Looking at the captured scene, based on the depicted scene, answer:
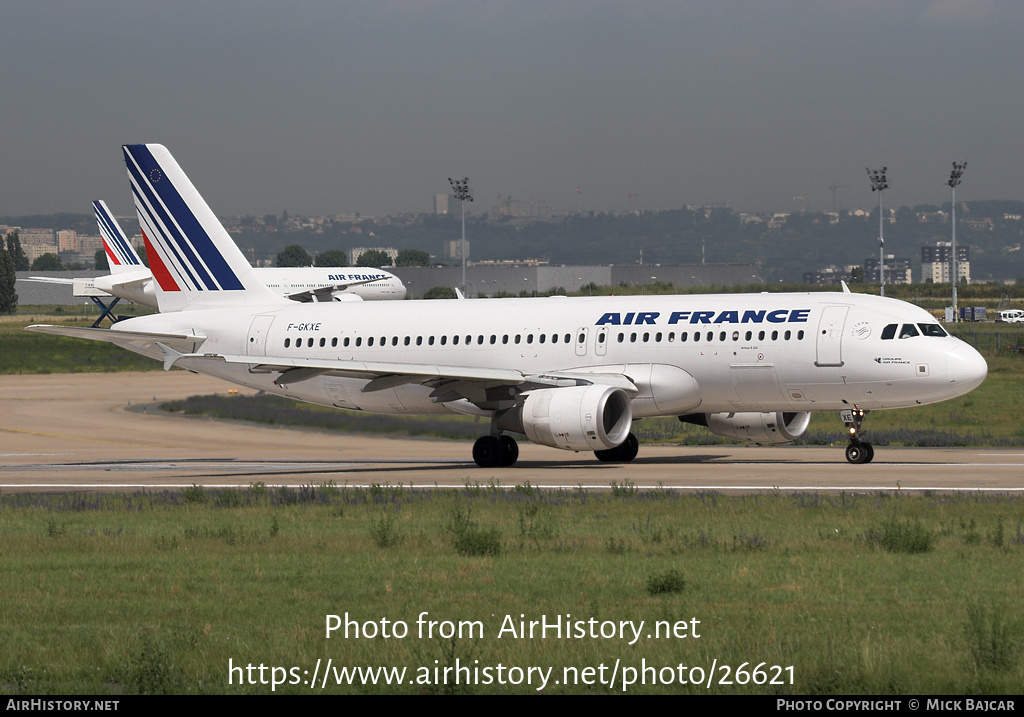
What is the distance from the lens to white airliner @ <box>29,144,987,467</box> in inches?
1297

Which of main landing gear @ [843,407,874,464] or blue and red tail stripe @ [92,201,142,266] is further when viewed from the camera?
blue and red tail stripe @ [92,201,142,266]

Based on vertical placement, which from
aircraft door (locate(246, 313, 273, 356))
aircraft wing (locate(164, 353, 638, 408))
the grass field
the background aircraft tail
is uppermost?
the background aircraft tail

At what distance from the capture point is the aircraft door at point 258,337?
40.5 meters

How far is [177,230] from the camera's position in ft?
138

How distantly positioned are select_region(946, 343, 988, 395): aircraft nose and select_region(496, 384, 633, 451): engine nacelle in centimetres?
815

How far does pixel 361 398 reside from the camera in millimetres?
39156

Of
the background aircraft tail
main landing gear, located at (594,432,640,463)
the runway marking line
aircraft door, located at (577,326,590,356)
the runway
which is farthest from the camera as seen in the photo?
the runway marking line

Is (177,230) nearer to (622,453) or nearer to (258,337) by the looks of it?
(258,337)

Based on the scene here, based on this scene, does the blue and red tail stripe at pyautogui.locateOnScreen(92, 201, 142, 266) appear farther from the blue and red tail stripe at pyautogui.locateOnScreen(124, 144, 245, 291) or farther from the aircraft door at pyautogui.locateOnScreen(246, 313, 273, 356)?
the aircraft door at pyautogui.locateOnScreen(246, 313, 273, 356)

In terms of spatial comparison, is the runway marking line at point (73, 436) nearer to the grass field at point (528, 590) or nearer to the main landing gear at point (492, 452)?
the main landing gear at point (492, 452)

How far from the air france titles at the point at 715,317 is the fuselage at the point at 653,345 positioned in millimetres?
39

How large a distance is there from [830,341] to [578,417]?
22.6 ft

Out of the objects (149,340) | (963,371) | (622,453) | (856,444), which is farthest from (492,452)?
(963,371)

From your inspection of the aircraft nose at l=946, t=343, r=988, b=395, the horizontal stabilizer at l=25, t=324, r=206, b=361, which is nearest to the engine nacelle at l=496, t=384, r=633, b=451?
the aircraft nose at l=946, t=343, r=988, b=395
